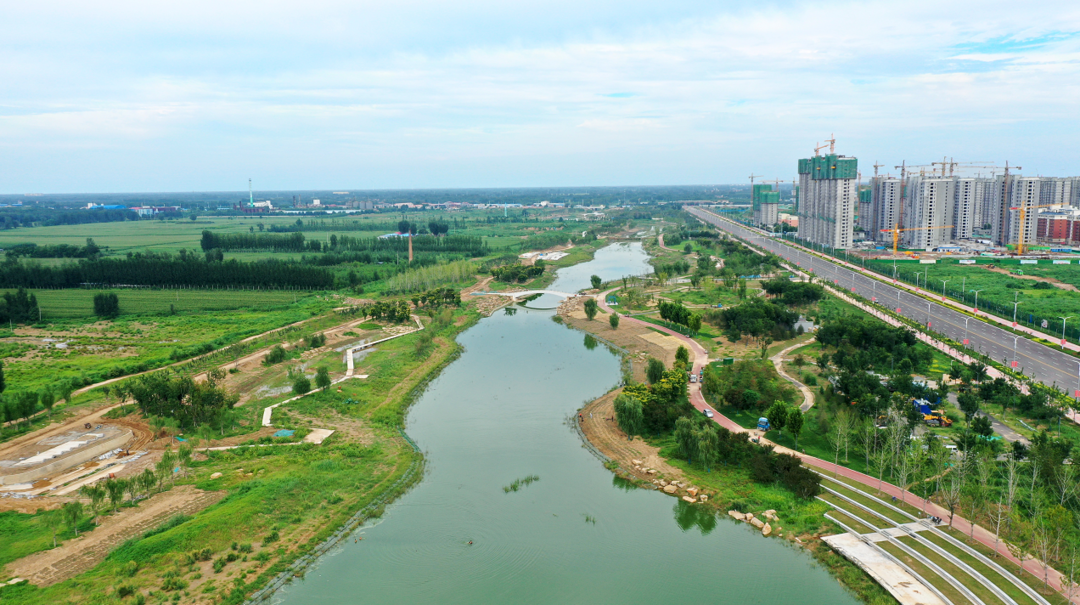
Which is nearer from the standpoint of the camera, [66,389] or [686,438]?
[686,438]

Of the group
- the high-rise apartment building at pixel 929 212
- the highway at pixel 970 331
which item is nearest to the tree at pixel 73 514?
the highway at pixel 970 331

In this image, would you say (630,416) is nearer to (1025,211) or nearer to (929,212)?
(929,212)

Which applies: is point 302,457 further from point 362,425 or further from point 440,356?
point 440,356

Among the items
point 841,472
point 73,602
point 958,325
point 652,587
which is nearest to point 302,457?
point 73,602

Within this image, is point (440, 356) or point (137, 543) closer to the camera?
point (137, 543)

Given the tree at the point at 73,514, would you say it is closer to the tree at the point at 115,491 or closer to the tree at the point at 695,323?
the tree at the point at 115,491

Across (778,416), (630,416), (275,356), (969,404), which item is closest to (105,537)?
(630,416)

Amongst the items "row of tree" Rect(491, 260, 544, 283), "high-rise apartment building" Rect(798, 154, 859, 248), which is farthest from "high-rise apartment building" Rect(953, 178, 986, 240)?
"row of tree" Rect(491, 260, 544, 283)
